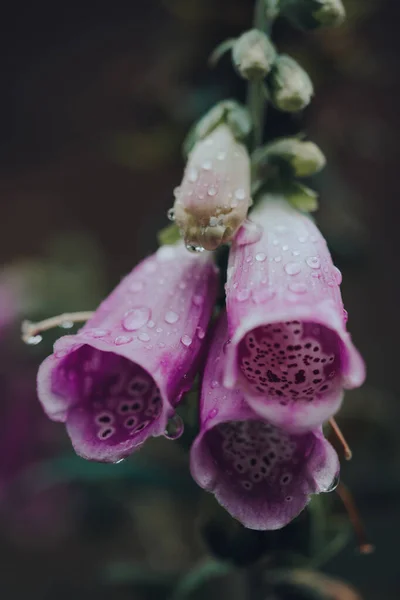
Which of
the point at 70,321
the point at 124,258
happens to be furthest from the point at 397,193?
the point at 70,321

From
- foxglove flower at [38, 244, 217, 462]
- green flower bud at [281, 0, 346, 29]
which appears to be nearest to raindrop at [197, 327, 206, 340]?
foxglove flower at [38, 244, 217, 462]

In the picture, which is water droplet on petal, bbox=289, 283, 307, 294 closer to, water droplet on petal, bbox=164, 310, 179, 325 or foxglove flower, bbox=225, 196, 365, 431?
foxglove flower, bbox=225, 196, 365, 431

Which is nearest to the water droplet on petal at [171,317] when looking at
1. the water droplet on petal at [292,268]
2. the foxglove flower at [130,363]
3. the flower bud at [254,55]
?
the foxglove flower at [130,363]

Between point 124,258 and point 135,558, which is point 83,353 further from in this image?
point 124,258

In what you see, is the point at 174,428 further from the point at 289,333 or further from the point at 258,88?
the point at 258,88

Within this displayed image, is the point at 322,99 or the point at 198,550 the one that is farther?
the point at 198,550

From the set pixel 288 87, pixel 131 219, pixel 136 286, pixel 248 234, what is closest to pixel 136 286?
pixel 136 286

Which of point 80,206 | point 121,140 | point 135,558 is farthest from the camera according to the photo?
point 80,206
